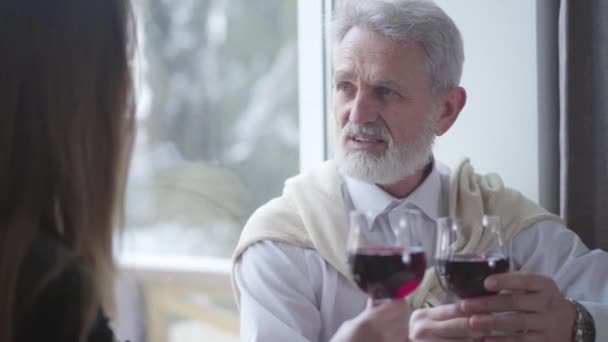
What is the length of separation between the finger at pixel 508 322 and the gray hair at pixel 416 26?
703 mm

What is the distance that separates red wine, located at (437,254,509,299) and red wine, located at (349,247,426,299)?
0.14 m

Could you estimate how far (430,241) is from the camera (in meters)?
1.96

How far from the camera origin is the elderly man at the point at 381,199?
182cm

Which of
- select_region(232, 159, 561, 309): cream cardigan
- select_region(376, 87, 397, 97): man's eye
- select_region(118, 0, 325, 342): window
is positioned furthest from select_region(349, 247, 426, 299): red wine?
select_region(118, 0, 325, 342): window


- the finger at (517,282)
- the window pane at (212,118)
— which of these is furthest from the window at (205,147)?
the finger at (517,282)

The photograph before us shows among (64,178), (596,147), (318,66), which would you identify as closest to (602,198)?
(596,147)

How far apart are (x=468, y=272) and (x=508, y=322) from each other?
186 millimetres

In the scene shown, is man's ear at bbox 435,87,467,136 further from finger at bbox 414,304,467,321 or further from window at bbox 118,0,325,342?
finger at bbox 414,304,467,321

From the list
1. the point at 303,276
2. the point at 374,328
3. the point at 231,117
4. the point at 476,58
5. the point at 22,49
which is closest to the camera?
the point at 22,49

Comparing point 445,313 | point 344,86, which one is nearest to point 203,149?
point 344,86

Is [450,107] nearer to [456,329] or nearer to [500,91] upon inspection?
[500,91]

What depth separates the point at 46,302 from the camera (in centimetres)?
93

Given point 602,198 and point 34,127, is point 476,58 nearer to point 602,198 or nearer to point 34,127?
point 602,198

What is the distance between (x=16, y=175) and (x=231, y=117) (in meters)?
1.86
